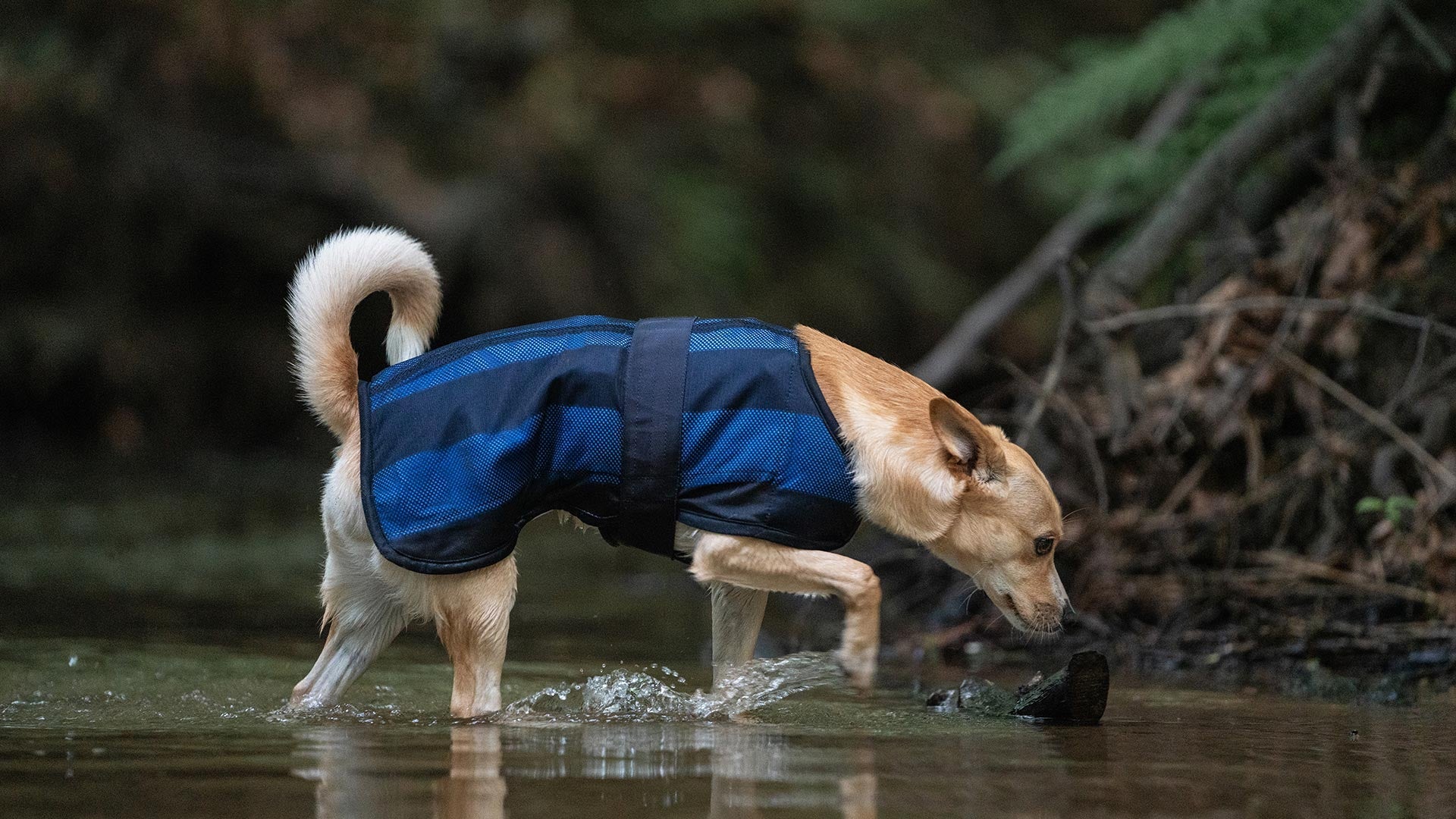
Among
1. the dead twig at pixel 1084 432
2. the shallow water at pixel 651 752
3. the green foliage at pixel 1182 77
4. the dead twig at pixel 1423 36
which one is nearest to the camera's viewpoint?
the shallow water at pixel 651 752

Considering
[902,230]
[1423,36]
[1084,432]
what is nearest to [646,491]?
[1084,432]

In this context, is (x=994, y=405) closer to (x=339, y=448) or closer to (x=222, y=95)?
(x=339, y=448)

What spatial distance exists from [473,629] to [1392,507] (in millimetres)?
3329

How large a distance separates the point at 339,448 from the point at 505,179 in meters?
10.3

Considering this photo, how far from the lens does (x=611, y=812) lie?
105 inches

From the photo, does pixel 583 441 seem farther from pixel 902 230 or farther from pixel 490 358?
pixel 902 230

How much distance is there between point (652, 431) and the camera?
12.8 ft

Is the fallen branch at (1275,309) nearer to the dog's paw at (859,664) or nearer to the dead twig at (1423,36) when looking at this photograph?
the dead twig at (1423,36)

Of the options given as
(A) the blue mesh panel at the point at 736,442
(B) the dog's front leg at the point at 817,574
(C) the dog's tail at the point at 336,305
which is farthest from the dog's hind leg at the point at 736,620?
(C) the dog's tail at the point at 336,305

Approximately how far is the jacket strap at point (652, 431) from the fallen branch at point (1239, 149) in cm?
307

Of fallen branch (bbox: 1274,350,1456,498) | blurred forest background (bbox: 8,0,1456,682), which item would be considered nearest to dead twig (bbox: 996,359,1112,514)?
blurred forest background (bbox: 8,0,1456,682)

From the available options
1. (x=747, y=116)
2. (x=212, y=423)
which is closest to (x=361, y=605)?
(x=212, y=423)

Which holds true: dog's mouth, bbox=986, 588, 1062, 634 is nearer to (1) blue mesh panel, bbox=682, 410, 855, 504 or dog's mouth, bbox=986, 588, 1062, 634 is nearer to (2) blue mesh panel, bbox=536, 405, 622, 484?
(1) blue mesh panel, bbox=682, 410, 855, 504

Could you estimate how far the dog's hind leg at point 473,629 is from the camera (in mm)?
3976
